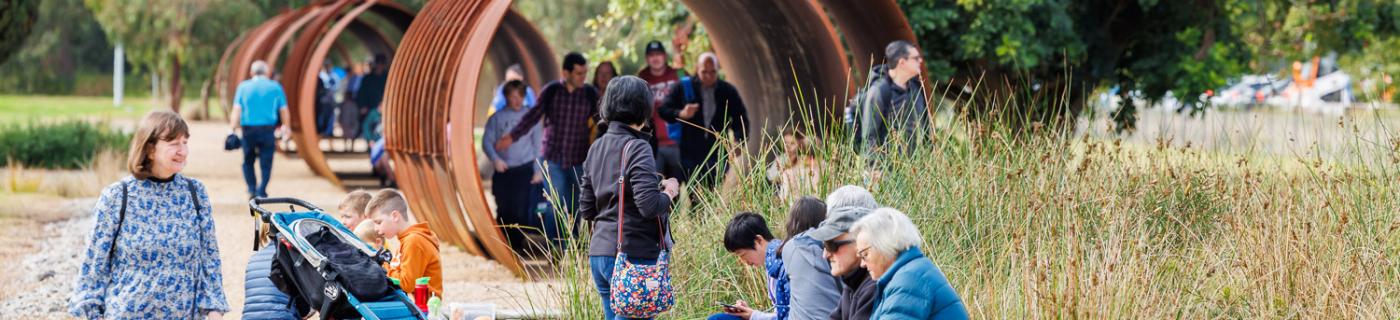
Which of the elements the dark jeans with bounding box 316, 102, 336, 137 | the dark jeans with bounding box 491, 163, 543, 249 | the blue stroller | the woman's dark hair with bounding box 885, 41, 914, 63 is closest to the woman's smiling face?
the blue stroller

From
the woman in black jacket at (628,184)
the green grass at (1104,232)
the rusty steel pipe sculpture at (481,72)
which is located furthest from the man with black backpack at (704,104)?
the woman in black jacket at (628,184)

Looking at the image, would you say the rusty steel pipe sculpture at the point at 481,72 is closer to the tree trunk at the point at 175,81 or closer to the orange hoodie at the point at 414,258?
the orange hoodie at the point at 414,258

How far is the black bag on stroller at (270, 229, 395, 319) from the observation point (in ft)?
17.2

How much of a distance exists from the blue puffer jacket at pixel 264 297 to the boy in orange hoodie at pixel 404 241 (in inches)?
26.4

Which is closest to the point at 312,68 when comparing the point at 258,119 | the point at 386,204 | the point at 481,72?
the point at 258,119

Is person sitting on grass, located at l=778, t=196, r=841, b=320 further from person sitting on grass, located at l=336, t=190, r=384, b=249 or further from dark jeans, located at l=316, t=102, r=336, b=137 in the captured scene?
dark jeans, located at l=316, t=102, r=336, b=137

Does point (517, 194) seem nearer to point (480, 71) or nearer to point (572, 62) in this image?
point (572, 62)

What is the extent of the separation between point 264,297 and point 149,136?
0.70 metres

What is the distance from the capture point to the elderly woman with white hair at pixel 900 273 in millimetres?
4242

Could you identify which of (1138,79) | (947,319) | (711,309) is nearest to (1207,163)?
(711,309)

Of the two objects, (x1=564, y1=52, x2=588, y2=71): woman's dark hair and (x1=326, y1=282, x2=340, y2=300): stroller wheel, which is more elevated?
(x1=564, y1=52, x2=588, y2=71): woman's dark hair

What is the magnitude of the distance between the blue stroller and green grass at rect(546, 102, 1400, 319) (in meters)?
1.03

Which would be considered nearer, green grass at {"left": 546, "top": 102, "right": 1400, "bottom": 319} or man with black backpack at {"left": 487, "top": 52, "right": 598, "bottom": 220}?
green grass at {"left": 546, "top": 102, "right": 1400, "bottom": 319}

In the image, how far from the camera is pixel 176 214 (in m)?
5.28
